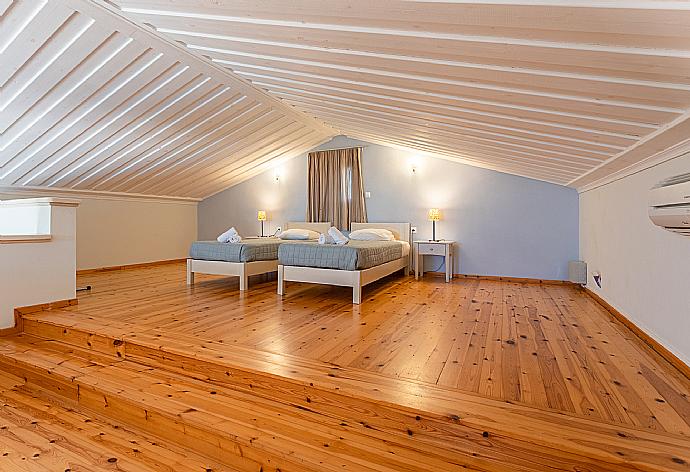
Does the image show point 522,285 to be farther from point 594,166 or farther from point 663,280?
point 663,280

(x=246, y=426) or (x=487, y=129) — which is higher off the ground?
(x=487, y=129)

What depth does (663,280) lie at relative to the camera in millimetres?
2469

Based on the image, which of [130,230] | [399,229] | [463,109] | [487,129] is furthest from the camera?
[130,230]

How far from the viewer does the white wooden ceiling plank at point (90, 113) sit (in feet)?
12.0

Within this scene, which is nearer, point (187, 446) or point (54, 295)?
point (187, 446)

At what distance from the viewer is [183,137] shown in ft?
17.2

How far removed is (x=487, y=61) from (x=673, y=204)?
120 centimetres

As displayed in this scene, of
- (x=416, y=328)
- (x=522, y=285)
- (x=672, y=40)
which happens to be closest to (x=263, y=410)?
(x=416, y=328)

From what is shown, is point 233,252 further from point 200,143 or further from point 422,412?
point 422,412

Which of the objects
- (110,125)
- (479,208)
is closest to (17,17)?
(110,125)

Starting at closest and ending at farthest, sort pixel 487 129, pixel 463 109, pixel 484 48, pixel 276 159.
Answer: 1. pixel 484 48
2. pixel 463 109
3. pixel 487 129
4. pixel 276 159

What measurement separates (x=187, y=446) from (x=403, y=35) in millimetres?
2396

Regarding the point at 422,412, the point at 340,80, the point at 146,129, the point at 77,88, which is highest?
the point at 77,88

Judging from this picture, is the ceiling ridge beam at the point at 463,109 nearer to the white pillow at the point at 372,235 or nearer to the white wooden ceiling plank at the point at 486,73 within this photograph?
the white wooden ceiling plank at the point at 486,73
